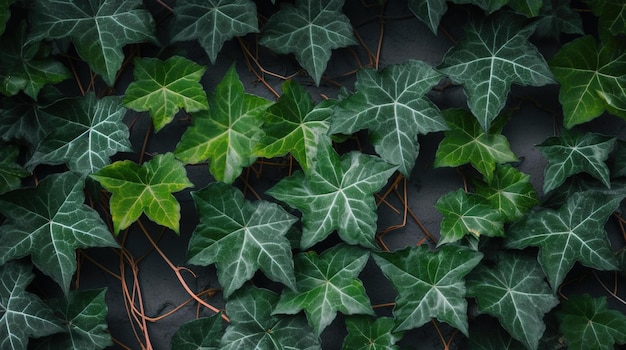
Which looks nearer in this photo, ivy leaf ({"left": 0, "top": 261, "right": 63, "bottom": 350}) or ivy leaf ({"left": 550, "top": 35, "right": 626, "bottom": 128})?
ivy leaf ({"left": 0, "top": 261, "right": 63, "bottom": 350})

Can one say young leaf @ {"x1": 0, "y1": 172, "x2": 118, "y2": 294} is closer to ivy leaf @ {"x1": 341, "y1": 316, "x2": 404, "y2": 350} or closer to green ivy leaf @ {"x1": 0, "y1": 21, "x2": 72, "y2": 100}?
green ivy leaf @ {"x1": 0, "y1": 21, "x2": 72, "y2": 100}

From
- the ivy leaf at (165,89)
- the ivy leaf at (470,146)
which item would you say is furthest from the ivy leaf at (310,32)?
the ivy leaf at (470,146)

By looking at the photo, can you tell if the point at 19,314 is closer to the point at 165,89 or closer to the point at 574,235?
the point at 165,89

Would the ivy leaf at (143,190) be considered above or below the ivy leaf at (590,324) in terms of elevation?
above

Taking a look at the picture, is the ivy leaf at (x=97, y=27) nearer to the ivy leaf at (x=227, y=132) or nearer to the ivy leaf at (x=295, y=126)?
Result: the ivy leaf at (x=227, y=132)

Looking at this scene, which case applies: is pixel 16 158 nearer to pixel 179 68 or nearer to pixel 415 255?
pixel 179 68

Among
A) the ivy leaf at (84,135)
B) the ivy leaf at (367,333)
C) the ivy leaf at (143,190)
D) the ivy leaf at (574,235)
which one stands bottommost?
the ivy leaf at (367,333)

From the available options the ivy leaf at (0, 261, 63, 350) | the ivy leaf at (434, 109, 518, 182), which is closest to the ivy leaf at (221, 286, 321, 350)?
the ivy leaf at (0, 261, 63, 350)
